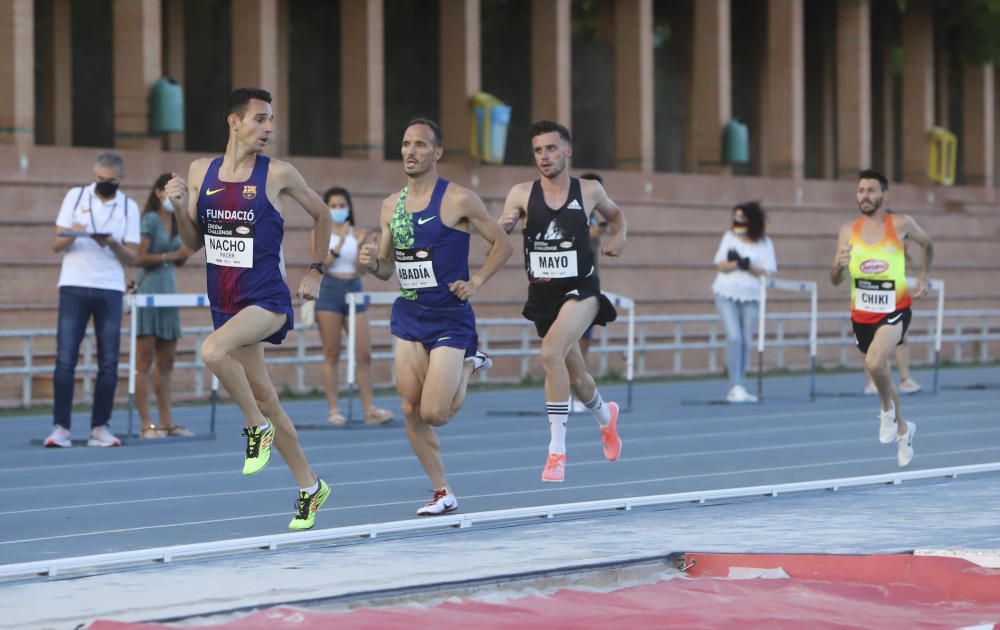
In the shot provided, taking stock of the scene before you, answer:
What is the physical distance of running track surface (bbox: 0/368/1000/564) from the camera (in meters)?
9.34

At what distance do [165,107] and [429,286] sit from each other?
14.3m

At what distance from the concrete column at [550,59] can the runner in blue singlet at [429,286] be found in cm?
1968

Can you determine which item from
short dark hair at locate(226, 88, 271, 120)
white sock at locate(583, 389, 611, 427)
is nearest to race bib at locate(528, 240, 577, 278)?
white sock at locate(583, 389, 611, 427)

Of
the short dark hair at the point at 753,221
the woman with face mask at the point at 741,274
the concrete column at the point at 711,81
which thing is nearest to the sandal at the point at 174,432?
the woman with face mask at the point at 741,274

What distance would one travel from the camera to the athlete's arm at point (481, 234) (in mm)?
9367

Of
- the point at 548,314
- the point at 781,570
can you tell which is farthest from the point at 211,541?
the point at 548,314

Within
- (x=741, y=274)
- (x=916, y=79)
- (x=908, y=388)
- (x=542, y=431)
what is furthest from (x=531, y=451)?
(x=916, y=79)

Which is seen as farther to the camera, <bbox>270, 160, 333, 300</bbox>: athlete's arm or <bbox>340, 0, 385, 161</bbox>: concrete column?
<bbox>340, 0, 385, 161</bbox>: concrete column

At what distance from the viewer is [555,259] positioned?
11.1 meters

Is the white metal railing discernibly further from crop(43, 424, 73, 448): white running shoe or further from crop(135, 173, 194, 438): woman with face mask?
crop(43, 424, 73, 448): white running shoe

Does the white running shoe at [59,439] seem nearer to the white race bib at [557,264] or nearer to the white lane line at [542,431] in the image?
the white lane line at [542,431]

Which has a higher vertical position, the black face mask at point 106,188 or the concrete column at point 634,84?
the concrete column at point 634,84

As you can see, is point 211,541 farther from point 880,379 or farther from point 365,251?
point 880,379

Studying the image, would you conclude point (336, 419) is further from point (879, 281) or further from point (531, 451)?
point (879, 281)
